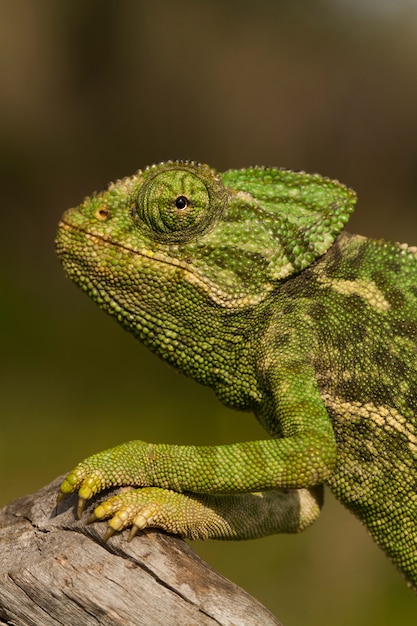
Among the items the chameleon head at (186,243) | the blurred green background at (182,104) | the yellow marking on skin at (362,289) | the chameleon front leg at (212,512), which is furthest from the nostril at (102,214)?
the blurred green background at (182,104)

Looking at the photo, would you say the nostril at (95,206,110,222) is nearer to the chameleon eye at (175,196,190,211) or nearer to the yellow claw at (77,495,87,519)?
the chameleon eye at (175,196,190,211)

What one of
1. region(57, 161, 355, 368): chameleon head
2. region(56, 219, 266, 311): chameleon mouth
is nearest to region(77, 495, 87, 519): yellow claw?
region(57, 161, 355, 368): chameleon head

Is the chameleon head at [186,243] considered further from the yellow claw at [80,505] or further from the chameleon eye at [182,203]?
the yellow claw at [80,505]

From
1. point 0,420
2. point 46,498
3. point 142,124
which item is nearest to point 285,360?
point 46,498

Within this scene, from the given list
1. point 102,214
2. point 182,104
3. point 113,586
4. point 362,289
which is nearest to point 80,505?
point 113,586

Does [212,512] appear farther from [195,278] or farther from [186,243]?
[186,243]
